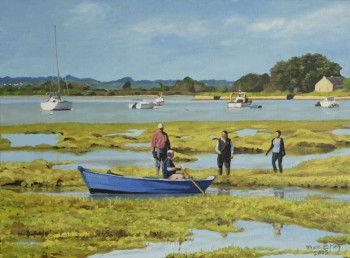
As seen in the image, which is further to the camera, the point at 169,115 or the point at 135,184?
the point at 169,115

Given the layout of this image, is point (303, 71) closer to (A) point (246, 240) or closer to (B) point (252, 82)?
(B) point (252, 82)

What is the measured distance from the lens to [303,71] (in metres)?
114

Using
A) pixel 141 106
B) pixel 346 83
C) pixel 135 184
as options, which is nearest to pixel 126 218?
pixel 135 184

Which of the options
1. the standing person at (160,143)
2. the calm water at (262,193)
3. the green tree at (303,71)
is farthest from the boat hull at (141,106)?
the calm water at (262,193)

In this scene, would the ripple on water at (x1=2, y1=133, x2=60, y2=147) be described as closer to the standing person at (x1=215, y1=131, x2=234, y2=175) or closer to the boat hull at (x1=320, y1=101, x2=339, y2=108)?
the standing person at (x1=215, y1=131, x2=234, y2=175)

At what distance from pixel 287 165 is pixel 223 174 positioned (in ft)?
18.7

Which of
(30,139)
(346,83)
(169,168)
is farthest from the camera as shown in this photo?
(346,83)

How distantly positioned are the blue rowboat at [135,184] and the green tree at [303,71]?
99874mm

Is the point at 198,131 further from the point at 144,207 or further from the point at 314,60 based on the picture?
the point at 314,60

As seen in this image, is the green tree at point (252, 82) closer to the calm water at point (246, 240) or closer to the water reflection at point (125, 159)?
the water reflection at point (125, 159)

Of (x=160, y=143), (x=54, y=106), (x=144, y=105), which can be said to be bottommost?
(x=144, y=105)
